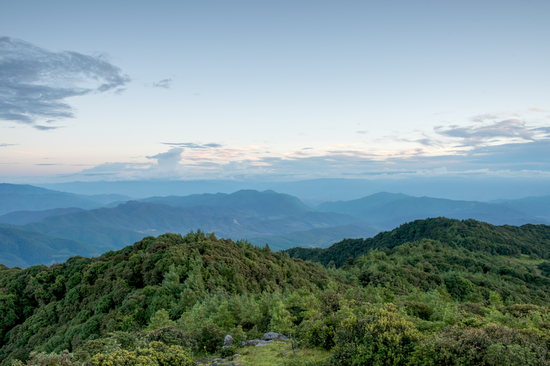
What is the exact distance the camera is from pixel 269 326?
24062 millimetres

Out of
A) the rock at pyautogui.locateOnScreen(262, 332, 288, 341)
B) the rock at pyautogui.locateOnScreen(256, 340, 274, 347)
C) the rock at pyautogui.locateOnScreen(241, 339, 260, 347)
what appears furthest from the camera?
the rock at pyautogui.locateOnScreen(262, 332, 288, 341)

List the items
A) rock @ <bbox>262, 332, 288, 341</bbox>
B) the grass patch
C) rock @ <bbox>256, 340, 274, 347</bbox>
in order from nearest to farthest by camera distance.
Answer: the grass patch, rock @ <bbox>256, 340, 274, 347</bbox>, rock @ <bbox>262, 332, 288, 341</bbox>

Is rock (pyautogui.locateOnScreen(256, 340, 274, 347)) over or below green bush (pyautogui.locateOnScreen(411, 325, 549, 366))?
below

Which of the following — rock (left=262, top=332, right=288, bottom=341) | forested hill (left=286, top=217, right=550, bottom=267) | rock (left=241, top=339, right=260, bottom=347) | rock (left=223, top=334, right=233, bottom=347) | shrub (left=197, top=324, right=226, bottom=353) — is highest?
shrub (left=197, top=324, right=226, bottom=353)

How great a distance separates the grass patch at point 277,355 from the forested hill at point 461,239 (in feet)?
319

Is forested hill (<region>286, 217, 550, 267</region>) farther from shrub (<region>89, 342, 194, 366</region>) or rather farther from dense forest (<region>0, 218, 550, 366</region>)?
shrub (<region>89, 342, 194, 366</region>)

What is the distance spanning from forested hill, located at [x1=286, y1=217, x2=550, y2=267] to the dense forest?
23.7ft

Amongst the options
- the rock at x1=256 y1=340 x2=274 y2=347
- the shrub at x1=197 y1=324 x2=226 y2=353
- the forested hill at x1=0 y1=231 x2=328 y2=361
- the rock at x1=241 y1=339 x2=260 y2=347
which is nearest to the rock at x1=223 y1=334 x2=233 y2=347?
the shrub at x1=197 y1=324 x2=226 y2=353

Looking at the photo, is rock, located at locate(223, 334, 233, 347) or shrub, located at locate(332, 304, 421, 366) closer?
shrub, located at locate(332, 304, 421, 366)

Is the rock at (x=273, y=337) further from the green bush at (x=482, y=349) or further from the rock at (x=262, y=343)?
the green bush at (x=482, y=349)

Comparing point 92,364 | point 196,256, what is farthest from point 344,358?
point 196,256

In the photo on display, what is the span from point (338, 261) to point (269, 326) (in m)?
102

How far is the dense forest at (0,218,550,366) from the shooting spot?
12750 millimetres

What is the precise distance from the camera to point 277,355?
59.6 feet
